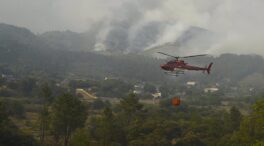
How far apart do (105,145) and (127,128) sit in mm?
8577

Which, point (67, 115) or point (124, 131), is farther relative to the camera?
point (124, 131)

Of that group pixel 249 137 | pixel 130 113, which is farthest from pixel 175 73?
pixel 130 113

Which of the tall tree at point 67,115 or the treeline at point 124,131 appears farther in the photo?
the tall tree at point 67,115

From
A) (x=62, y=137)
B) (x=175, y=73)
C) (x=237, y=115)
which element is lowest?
(x=62, y=137)

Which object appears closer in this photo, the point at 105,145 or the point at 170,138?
the point at 105,145

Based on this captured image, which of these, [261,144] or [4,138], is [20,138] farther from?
Result: [261,144]

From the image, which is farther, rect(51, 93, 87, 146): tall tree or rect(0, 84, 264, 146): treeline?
rect(51, 93, 87, 146): tall tree

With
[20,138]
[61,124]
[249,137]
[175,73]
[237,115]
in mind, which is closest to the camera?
[175,73]

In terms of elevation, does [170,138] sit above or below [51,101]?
below

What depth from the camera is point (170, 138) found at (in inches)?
3765

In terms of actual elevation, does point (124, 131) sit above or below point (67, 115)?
below

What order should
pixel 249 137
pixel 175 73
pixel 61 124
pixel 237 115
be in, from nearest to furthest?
pixel 175 73 < pixel 249 137 < pixel 61 124 < pixel 237 115

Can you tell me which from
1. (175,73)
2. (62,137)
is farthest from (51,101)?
(175,73)

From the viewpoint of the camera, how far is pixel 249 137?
76.5m
